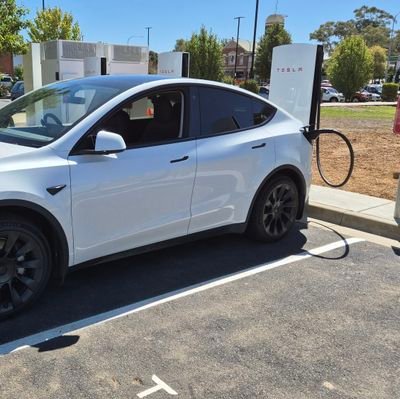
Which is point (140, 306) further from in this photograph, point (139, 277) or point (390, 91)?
point (390, 91)

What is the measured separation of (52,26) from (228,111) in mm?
36331

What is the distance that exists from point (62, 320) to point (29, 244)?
60 cm

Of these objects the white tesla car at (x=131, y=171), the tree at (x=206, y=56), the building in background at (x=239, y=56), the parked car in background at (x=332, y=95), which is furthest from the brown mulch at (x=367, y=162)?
the building in background at (x=239, y=56)

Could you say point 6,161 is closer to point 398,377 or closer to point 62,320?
point 62,320

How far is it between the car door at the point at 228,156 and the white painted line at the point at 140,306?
50 cm

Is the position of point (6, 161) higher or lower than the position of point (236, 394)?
Answer: higher

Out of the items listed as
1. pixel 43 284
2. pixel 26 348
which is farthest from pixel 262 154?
pixel 26 348

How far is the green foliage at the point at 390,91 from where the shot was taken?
134 feet

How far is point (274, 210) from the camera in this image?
525 centimetres

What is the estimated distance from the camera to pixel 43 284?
3.61 m

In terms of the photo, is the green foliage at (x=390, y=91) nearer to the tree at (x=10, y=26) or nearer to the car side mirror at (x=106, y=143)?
the tree at (x=10, y=26)

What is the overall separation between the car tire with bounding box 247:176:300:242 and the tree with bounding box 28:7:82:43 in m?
35.1

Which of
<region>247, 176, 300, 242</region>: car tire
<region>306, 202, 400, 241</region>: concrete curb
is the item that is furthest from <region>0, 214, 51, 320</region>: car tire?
<region>306, 202, 400, 241</region>: concrete curb

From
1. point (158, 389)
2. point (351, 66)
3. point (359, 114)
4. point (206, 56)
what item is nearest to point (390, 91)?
point (351, 66)
